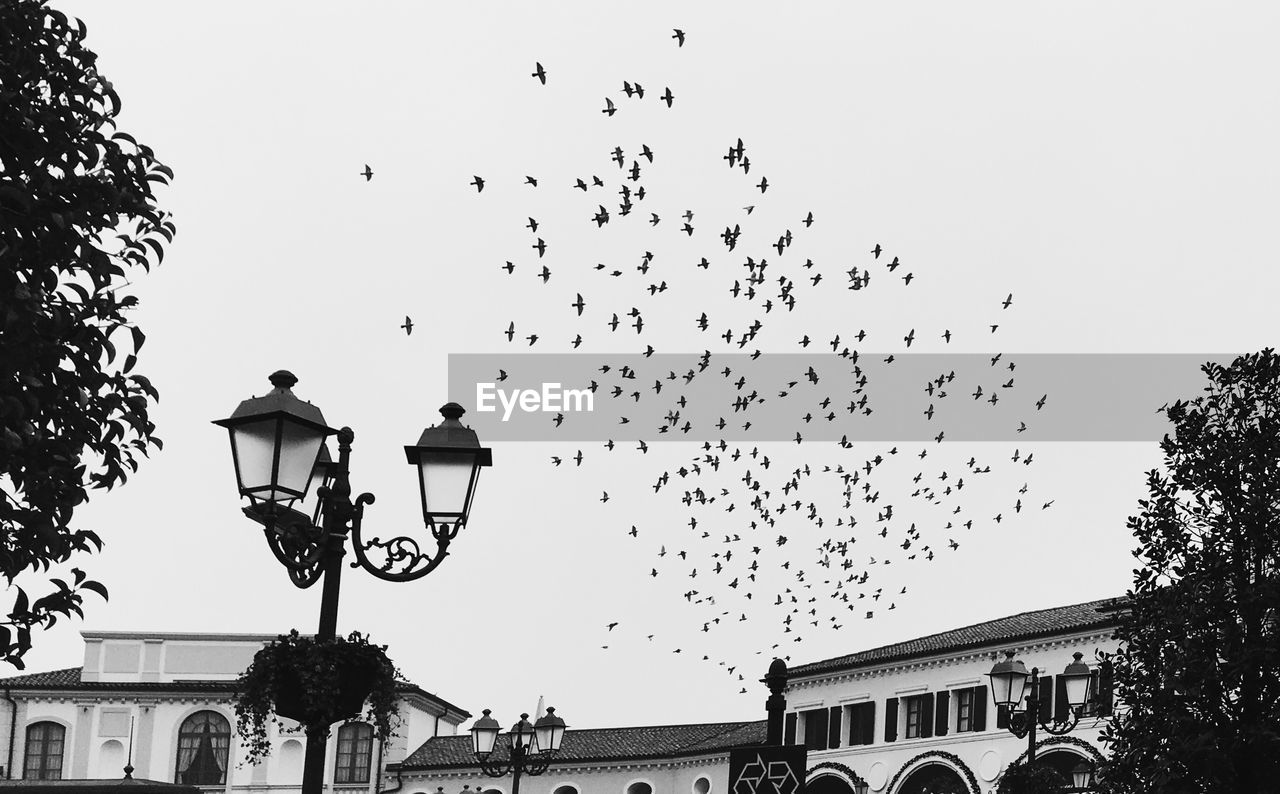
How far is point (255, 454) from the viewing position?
10.4m

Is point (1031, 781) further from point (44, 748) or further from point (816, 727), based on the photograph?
point (44, 748)

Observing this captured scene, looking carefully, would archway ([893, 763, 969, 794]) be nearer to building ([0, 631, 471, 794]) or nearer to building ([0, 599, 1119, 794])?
building ([0, 599, 1119, 794])

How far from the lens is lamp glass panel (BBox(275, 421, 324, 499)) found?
10.4 m

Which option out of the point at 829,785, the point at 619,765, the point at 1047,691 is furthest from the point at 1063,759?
the point at 619,765

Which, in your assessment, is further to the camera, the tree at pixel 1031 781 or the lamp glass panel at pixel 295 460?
the tree at pixel 1031 781

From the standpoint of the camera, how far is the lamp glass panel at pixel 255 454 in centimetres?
1034

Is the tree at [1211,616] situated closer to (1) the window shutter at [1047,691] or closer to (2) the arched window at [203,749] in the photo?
(1) the window shutter at [1047,691]

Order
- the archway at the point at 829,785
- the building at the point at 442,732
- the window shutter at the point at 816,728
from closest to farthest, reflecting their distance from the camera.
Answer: the building at the point at 442,732, the archway at the point at 829,785, the window shutter at the point at 816,728

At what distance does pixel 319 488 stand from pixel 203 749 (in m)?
70.2

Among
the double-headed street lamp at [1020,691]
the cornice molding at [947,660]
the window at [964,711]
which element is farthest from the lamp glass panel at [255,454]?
the window at [964,711]

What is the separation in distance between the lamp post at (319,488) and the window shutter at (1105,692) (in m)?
10.0

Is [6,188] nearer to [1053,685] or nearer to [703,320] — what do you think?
[703,320]

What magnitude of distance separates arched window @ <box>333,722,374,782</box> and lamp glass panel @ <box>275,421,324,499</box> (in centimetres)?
6844

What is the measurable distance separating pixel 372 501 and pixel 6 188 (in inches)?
115
